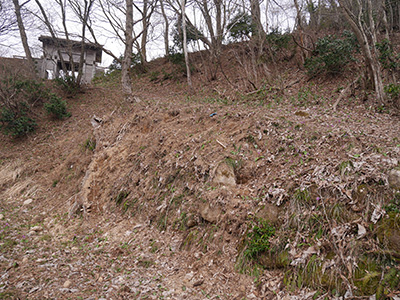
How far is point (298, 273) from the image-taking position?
11.0ft

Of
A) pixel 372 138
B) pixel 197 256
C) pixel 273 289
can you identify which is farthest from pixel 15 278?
pixel 372 138

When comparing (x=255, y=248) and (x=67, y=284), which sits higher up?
(x=255, y=248)

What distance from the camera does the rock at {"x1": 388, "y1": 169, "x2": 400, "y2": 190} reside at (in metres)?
3.33

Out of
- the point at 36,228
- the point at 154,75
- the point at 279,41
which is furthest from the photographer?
the point at 154,75

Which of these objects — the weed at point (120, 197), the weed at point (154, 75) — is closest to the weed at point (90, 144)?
the weed at point (120, 197)

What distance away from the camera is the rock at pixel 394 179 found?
10.9ft

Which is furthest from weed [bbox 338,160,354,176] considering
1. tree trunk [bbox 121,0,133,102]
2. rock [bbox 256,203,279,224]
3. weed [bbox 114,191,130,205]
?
tree trunk [bbox 121,0,133,102]

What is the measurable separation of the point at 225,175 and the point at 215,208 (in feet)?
2.49

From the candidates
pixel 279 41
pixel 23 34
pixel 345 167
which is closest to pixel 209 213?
pixel 345 167

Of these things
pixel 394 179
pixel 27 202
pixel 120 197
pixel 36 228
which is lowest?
pixel 36 228

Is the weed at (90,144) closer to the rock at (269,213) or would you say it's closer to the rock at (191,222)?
the rock at (191,222)

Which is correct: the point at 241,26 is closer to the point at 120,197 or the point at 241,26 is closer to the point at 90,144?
the point at 90,144

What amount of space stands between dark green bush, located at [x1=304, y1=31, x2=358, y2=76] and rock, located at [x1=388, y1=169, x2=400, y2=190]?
318 inches

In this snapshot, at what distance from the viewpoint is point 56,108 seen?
11852mm
